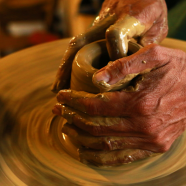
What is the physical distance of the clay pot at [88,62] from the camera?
0.95 metres

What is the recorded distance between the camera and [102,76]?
811 mm

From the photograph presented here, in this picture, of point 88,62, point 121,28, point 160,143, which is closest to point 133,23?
point 121,28

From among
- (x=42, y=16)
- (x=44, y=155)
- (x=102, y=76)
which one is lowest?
(x=42, y=16)

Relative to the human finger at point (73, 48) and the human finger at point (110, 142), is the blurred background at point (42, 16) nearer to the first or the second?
the human finger at point (73, 48)

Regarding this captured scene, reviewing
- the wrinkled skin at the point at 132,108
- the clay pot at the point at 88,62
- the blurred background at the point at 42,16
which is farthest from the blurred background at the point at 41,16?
the wrinkled skin at the point at 132,108

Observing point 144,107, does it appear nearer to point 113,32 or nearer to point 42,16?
point 113,32

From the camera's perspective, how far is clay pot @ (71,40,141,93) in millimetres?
946

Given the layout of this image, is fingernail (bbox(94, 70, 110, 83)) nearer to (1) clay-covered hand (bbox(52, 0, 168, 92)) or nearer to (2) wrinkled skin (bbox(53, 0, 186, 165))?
(2) wrinkled skin (bbox(53, 0, 186, 165))

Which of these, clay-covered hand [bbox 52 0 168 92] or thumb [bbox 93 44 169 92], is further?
clay-covered hand [bbox 52 0 168 92]

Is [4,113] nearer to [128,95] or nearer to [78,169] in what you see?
[78,169]

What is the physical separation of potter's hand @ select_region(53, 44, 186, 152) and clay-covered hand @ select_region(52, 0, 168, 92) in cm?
11

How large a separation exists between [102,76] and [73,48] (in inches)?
14.3

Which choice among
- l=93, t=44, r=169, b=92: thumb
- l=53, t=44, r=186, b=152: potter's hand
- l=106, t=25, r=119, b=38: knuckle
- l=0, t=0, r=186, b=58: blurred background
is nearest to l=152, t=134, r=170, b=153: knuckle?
l=53, t=44, r=186, b=152: potter's hand

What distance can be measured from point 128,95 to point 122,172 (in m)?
0.27
